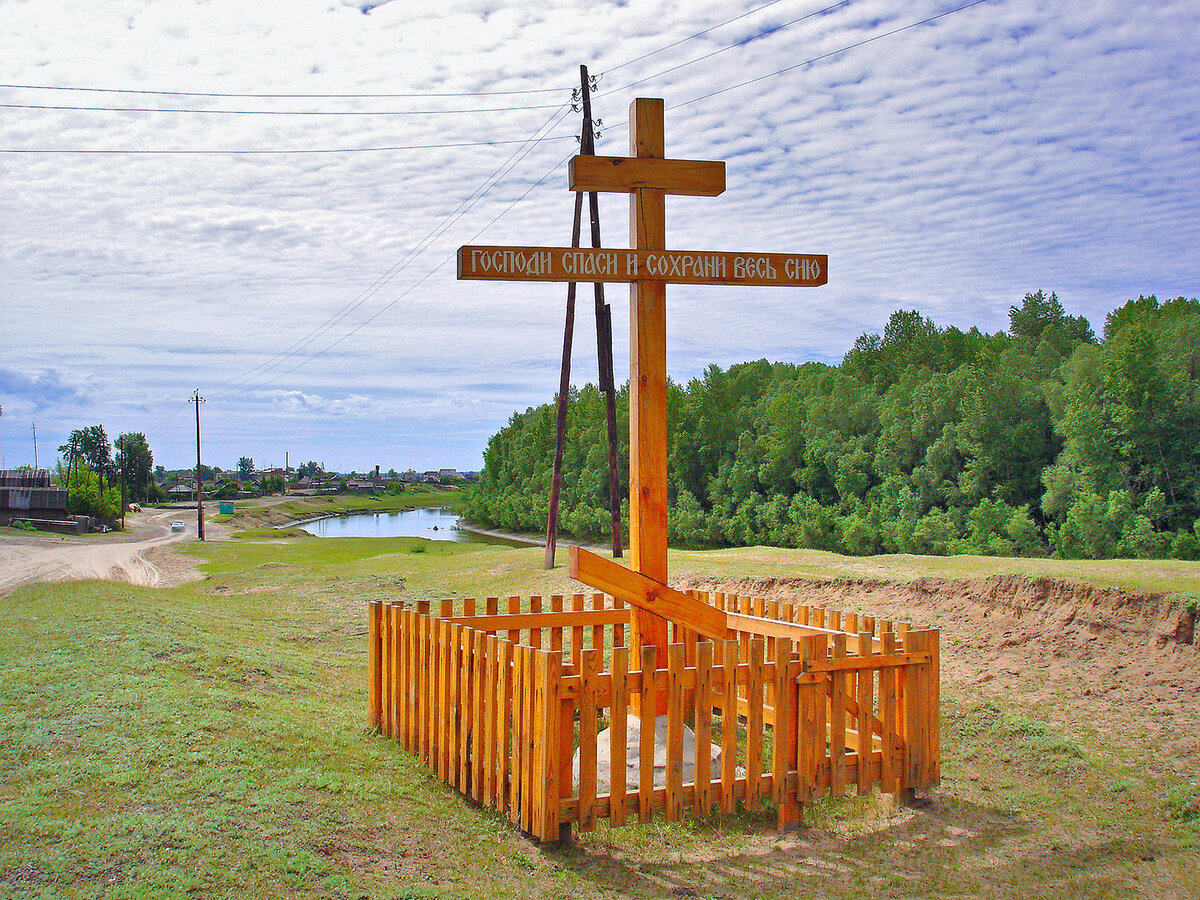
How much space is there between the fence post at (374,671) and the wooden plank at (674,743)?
303cm

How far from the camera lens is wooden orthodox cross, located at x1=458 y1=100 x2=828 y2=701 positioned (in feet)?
20.1

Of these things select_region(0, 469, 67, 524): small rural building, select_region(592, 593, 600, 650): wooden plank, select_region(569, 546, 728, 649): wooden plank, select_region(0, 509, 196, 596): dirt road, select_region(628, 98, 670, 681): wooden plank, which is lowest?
select_region(0, 509, 196, 596): dirt road

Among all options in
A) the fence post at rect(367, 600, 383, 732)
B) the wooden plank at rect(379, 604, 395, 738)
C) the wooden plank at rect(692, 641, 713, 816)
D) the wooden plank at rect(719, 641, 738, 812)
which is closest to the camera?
the wooden plank at rect(692, 641, 713, 816)

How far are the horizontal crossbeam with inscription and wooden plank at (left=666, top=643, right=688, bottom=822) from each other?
108 inches

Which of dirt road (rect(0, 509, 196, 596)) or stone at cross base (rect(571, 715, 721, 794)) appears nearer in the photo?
stone at cross base (rect(571, 715, 721, 794))

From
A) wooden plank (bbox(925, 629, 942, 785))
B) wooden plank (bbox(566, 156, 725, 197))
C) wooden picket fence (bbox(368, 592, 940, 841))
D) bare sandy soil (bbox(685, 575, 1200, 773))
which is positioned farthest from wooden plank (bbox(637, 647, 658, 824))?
bare sandy soil (bbox(685, 575, 1200, 773))

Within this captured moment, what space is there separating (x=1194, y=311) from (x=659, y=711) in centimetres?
4929

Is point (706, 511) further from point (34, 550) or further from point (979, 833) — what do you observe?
point (979, 833)

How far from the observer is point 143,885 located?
12.4 feet

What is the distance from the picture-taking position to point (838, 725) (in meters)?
5.69

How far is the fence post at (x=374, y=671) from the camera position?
7266 mm

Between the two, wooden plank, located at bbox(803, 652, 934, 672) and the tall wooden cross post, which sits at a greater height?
the tall wooden cross post

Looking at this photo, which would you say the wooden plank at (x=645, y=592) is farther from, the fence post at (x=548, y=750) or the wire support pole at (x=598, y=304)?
the wire support pole at (x=598, y=304)

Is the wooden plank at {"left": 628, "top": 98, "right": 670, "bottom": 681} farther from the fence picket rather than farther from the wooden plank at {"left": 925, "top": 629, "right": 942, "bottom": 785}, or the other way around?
the wooden plank at {"left": 925, "top": 629, "right": 942, "bottom": 785}
